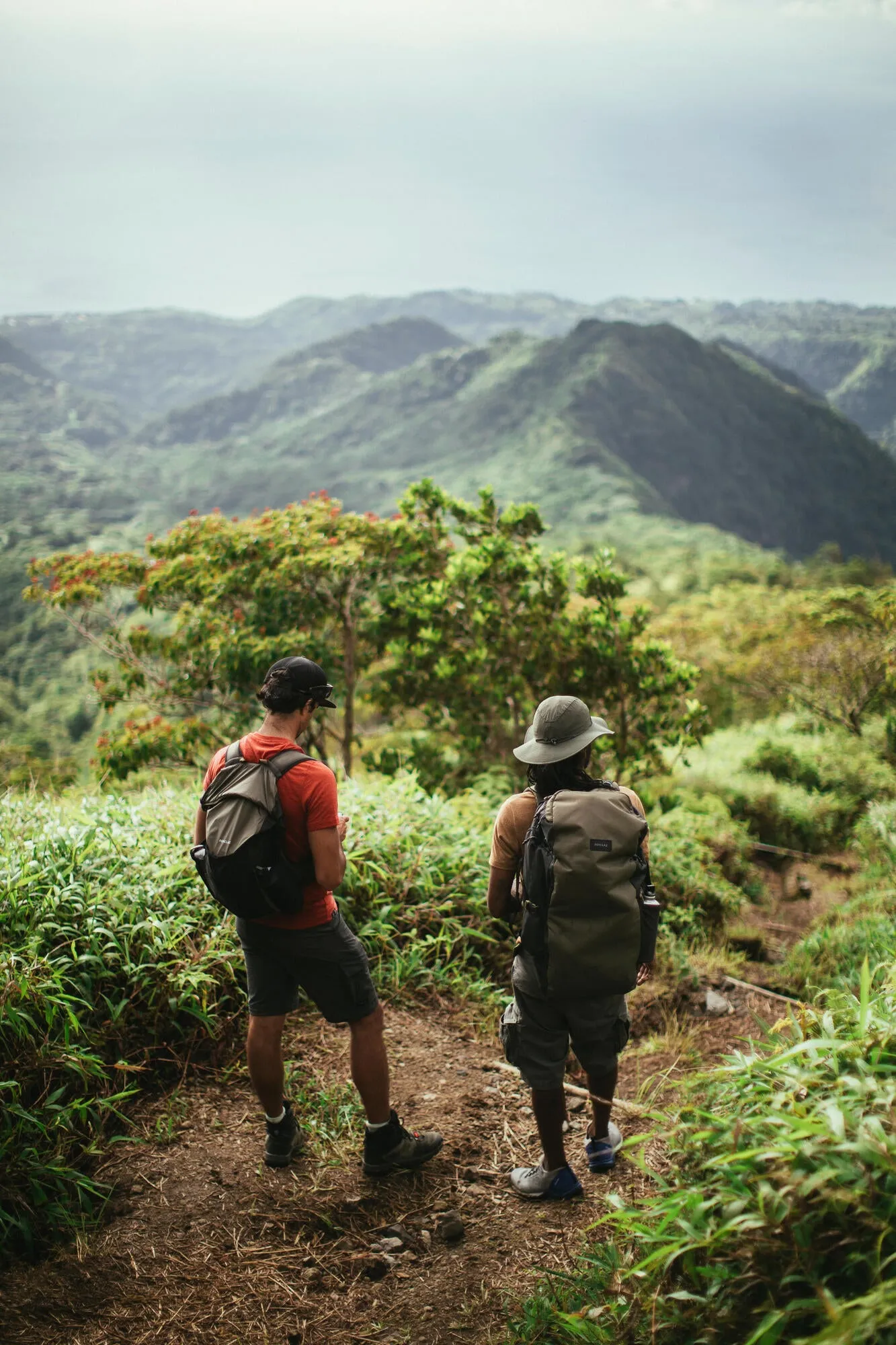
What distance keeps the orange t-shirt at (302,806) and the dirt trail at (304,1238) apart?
1045mm

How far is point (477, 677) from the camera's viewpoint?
7.23 m

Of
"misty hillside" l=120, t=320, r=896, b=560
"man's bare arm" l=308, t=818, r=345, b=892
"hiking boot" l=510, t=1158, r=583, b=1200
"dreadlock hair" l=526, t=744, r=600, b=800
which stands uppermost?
"misty hillside" l=120, t=320, r=896, b=560

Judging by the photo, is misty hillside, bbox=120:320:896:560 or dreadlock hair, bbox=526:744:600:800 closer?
dreadlock hair, bbox=526:744:600:800

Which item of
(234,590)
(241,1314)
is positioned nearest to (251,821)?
(241,1314)

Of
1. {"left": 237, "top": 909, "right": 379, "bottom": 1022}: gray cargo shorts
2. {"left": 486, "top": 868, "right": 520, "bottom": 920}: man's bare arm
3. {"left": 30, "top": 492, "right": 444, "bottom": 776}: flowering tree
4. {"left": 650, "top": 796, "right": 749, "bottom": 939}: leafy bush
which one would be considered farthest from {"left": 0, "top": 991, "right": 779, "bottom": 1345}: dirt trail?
{"left": 30, "top": 492, "right": 444, "bottom": 776}: flowering tree

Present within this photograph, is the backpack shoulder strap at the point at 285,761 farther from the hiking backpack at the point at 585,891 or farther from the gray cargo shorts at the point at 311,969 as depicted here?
the hiking backpack at the point at 585,891

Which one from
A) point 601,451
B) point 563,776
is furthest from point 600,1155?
point 601,451

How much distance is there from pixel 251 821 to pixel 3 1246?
1624mm

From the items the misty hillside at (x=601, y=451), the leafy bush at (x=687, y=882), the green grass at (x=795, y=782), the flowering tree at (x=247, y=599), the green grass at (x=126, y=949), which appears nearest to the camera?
the green grass at (x=126, y=949)

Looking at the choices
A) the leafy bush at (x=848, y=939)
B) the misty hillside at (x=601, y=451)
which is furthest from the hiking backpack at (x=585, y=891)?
the misty hillside at (x=601, y=451)

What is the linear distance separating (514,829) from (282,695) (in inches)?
36.4

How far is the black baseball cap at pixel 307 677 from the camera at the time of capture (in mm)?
2893

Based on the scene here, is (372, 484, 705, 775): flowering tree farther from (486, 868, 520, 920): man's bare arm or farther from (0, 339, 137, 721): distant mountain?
(0, 339, 137, 721): distant mountain

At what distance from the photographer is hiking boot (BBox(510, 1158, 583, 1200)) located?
298 centimetres
